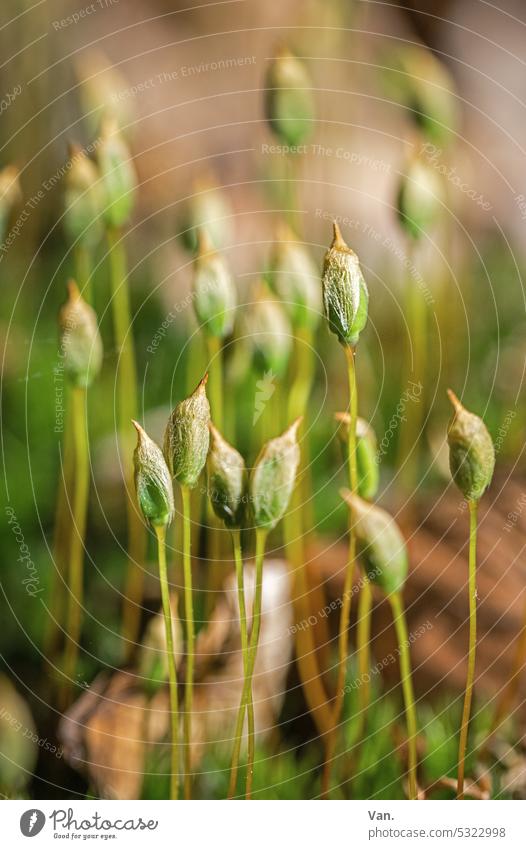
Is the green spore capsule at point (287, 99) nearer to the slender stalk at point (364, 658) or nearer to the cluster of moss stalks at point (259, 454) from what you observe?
the cluster of moss stalks at point (259, 454)

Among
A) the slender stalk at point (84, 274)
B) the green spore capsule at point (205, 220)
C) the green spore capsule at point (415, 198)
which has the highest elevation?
the slender stalk at point (84, 274)

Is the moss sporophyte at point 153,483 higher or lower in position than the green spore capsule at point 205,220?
lower

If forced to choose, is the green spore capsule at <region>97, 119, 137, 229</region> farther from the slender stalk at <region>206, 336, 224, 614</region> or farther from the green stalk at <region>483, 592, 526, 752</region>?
the green stalk at <region>483, 592, 526, 752</region>

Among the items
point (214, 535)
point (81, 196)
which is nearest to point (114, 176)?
point (81, 196)

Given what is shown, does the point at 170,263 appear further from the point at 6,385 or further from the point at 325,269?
the point at 325,269

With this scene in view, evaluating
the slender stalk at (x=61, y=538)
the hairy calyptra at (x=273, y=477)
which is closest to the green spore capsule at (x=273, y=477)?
the hairy calyptra at (x=273, y=477)

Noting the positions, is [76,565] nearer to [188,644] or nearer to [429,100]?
[188,644]

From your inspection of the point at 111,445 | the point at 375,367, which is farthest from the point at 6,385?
the point at 375,367
